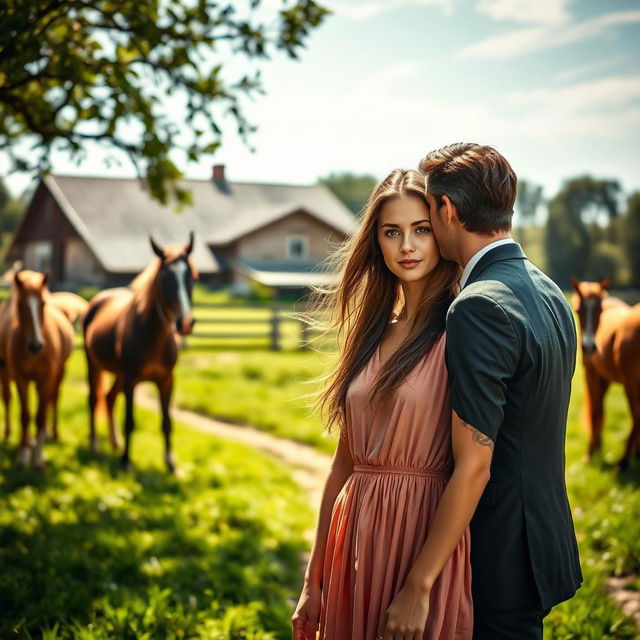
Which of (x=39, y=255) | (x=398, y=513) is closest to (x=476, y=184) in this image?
(x=398, y=513)

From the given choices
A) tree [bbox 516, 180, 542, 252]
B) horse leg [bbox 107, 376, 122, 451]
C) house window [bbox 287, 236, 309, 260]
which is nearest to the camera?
horse leg [bbox 107, 376, 122, 451]

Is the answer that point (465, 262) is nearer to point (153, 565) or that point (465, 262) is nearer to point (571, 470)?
point (153, 565)

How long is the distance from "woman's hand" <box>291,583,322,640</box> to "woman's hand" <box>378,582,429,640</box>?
0.53 m

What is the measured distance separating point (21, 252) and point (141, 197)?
7.62m

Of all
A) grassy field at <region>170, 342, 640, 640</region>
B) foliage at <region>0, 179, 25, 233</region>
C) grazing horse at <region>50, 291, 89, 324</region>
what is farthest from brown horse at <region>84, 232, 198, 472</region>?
foliage at <region>0, 179, 25, 233</region>

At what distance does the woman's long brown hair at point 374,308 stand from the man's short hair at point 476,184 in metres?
0.20

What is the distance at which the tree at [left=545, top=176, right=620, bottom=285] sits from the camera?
49.2 meters

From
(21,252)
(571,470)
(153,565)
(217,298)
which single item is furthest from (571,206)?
(153,565)

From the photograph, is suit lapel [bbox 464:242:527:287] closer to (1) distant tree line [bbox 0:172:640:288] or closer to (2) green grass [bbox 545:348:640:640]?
(2) green grass [bbox 545:348:640:640]

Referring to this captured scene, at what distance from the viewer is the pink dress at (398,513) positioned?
6.47ft

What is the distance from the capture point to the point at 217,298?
30344 millimetres

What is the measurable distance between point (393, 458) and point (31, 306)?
15.5 feet

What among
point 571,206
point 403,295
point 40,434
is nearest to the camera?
point 403,295

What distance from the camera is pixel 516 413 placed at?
189 centimetres
